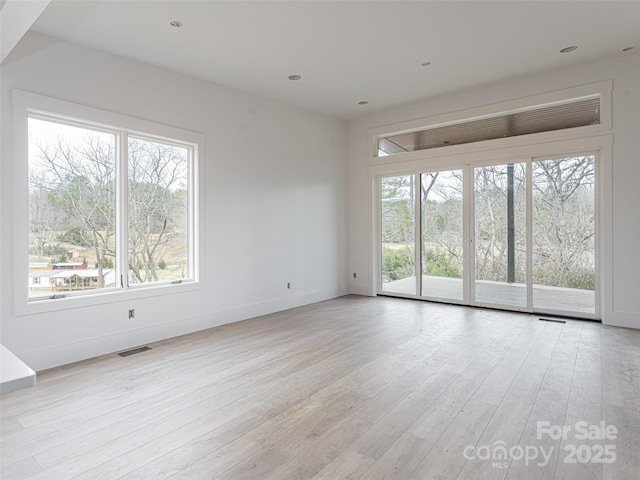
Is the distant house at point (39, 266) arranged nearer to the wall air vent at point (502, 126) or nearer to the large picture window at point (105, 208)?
the large picture window at point (105, 208)

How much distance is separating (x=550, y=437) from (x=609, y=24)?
3.91m

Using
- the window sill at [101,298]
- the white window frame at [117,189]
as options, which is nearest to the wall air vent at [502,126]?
the white window frame at [117,189]

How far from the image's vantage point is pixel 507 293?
17.8 ft

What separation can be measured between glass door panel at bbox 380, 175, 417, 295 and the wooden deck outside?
0.04m

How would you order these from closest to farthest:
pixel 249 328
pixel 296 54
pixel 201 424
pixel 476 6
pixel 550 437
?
pixel 550 437 → pixel 201 424 → pixel 476 6 → pixel 296 54 → pixel 249 328

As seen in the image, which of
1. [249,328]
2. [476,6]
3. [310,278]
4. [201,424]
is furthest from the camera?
[310,278]

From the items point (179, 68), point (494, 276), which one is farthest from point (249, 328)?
point (494, 276)

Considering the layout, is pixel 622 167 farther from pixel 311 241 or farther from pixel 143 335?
pixel 143 335

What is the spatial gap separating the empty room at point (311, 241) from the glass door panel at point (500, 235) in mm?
31

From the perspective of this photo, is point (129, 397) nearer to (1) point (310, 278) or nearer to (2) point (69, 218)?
(2) point (69, 218)

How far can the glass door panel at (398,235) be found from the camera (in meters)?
6.36

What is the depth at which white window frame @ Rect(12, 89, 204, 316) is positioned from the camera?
130 inches

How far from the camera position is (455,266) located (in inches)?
231

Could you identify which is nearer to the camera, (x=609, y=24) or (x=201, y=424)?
(x=201, y=424)
